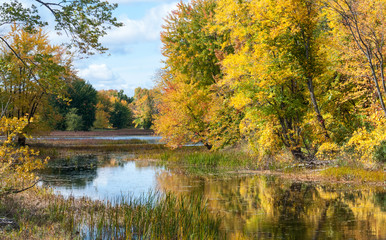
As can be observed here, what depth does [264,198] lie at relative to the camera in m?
13.4

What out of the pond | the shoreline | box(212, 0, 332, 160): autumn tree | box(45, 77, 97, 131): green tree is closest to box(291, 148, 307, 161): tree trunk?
box(212, 0, 332, 160): autumn tree

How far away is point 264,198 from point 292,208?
71.8 inches

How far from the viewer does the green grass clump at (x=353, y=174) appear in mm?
15242

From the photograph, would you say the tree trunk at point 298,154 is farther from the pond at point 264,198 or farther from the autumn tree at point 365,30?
the autumn tree at point 365,30

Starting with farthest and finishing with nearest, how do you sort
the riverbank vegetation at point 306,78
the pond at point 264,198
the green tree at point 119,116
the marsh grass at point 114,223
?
the green tree at point 119,116, the riverbank vegetation at point 306,78, the pond at point 264,198, the marsh grass at point 114,223

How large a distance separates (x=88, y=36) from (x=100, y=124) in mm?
71241

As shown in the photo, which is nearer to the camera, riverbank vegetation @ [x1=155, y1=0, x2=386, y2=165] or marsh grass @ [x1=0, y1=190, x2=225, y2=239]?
marsh grass @ [x1=0, y1=190, x2=225, y2=239]

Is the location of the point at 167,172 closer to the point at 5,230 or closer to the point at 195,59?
the point at 195,59

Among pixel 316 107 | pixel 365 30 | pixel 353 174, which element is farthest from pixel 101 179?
pixel 365 30

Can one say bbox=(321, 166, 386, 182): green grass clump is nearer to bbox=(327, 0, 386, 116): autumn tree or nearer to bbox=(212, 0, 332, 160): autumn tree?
bbox=(212, 0, 332, 160): autumn tree

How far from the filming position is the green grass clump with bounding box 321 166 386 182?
1524 cm

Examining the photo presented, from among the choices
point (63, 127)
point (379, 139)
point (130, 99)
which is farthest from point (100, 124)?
point (379, 139)

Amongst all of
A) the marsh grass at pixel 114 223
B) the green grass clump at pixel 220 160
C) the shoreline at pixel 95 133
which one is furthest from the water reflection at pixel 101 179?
the shoreline at pixel 95 133

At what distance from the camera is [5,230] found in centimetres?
725
